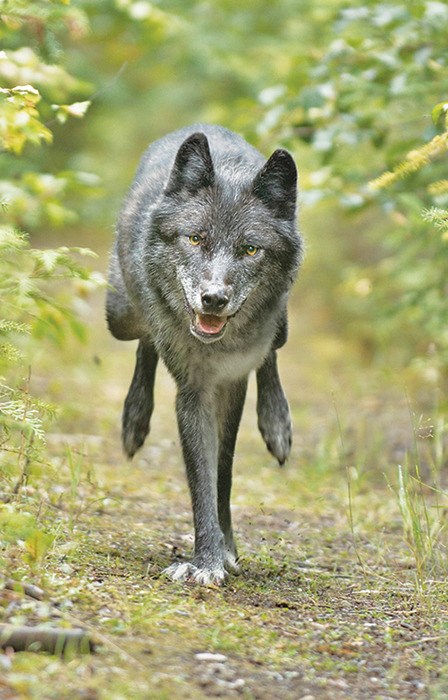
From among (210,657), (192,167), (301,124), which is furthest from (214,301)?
(301,124)

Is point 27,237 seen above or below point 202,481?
above

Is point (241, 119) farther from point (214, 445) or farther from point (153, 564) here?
point (153, 564)

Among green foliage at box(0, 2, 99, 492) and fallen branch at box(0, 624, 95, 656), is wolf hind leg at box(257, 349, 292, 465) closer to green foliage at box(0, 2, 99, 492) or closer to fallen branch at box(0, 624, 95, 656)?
green foliage at box(0, 2, 99, 492)

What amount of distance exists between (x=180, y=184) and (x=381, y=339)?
6.06 m

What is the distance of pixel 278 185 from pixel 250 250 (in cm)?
40

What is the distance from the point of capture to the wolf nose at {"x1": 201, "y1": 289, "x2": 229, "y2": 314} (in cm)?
463

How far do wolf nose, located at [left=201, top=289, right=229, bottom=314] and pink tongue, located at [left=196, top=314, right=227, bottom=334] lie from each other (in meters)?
0.11

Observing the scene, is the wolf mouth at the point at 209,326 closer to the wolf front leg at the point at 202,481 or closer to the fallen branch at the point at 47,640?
the wolf front leg at the point at 202,481

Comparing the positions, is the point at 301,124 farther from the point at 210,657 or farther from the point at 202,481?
the point at 210,657

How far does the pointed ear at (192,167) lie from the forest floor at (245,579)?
137cm

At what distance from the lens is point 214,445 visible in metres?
5.09

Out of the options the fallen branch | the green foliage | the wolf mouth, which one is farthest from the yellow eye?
the fallen branch

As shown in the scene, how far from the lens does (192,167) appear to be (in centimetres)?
504

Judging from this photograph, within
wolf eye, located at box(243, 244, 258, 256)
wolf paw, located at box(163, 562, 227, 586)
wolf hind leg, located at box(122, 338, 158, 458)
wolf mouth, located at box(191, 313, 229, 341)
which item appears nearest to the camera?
wolf paw, located at box(163, 562, 227, 586)
